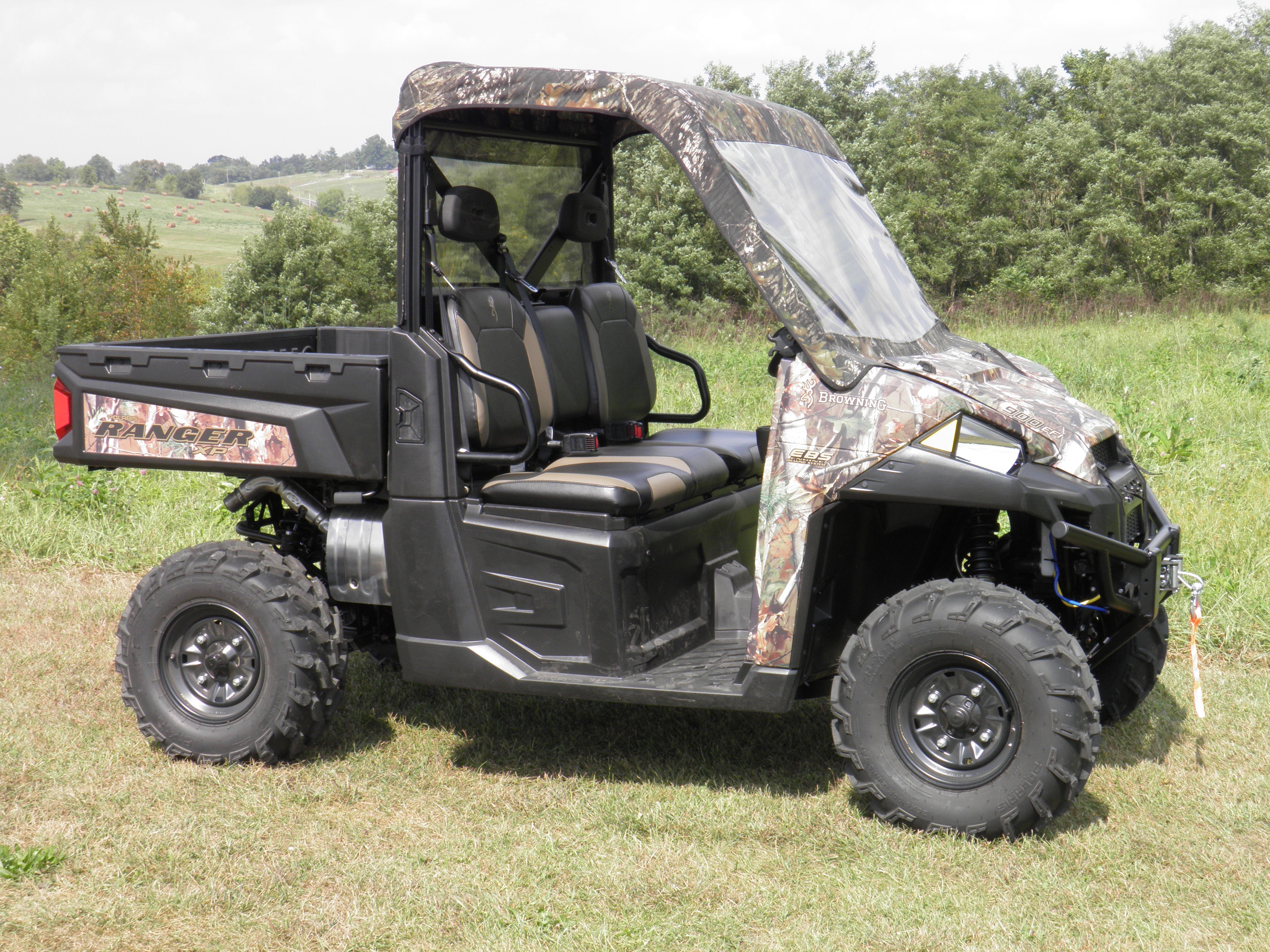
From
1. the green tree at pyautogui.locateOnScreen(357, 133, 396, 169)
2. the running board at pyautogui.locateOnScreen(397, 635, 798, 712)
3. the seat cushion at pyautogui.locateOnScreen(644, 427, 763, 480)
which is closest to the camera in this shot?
the running board at pyautogui.locateOnScreen(397, 635, 798, 712)

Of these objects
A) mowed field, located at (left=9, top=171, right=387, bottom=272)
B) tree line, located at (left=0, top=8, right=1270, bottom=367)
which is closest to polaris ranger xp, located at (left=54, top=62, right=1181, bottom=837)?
tree line, located at (left=0, top=8, right=1270, bottom=367)

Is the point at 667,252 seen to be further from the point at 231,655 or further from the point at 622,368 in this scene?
the point at 231,655

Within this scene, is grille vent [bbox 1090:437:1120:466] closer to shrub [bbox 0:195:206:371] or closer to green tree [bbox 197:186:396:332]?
green tree [bbox 197:186:396:332]

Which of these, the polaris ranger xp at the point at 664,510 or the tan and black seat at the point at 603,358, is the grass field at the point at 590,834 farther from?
the tan and black seat at the point at 603,358

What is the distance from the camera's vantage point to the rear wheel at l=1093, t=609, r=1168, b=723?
160 inches

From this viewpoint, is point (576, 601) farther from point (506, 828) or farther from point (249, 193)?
point (249, 193)

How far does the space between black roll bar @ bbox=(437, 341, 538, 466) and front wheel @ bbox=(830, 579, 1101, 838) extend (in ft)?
4.06

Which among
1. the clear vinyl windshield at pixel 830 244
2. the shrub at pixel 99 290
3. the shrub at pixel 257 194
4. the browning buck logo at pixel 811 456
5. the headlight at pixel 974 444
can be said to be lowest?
the shrub at pixel 99 290

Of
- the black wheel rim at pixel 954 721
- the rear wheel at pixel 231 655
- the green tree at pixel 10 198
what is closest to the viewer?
the black wheel rim at pixel 954 721

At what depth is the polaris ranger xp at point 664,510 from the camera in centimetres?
334

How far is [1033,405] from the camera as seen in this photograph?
3.43 meters

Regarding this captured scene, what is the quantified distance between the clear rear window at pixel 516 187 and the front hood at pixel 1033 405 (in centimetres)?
166

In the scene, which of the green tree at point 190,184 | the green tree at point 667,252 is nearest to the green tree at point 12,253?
the green tree at point 667,252

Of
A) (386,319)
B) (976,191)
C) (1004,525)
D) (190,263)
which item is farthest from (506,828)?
(190,263)
